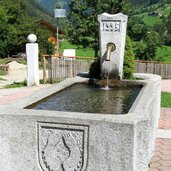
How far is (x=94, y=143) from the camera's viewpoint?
158 inches

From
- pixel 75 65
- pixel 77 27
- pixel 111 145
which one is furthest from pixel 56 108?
pixel 77 27

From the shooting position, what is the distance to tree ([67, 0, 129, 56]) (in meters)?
21.2

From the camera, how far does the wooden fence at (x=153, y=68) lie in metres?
17.8

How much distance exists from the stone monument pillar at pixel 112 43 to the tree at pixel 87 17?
1385 centimetres

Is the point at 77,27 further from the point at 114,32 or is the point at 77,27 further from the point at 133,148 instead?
the point at 133,148

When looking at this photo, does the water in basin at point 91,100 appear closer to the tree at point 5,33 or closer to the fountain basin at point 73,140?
the fountain basin at point 73,140

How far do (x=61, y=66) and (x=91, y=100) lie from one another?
9.68 metres

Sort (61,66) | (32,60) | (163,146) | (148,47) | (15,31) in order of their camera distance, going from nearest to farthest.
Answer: (163,146) < (32,60) < (61,66) < (148,47) < (15,31)

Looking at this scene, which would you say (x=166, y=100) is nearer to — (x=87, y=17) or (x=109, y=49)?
(x=109, y=49)

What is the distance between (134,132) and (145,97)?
1443 millimetres

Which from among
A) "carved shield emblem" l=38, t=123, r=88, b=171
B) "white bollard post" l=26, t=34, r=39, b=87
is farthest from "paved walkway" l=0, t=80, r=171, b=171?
"white bollard post" l=26, t=34, r=39, b=87

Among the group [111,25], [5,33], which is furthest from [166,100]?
[5,33]

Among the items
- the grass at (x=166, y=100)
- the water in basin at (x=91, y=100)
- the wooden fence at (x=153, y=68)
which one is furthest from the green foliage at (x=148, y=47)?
the water in basin at (x=91, y=100)

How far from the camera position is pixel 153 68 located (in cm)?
1844
